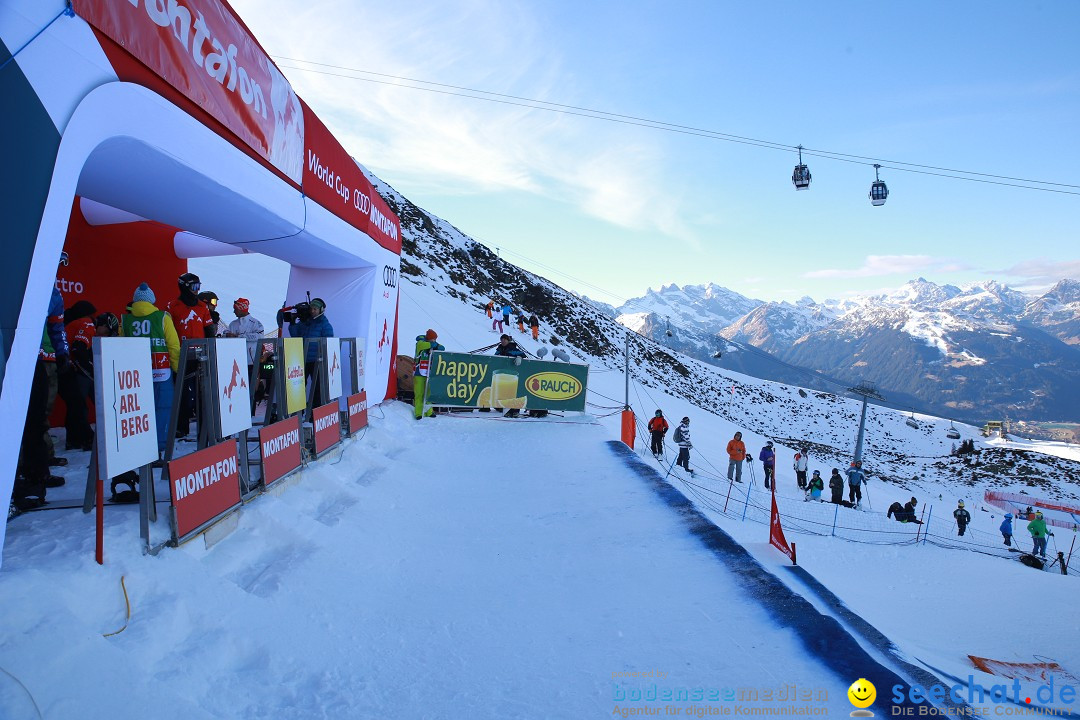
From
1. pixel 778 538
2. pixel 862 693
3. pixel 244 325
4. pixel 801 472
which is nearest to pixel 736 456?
pixel 801 472

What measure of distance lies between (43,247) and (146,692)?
8.16 feet

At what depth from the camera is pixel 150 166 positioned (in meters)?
4.68

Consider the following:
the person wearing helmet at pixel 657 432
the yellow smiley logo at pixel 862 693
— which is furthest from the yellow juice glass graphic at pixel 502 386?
the yellow smiley logo at pixel 862 693

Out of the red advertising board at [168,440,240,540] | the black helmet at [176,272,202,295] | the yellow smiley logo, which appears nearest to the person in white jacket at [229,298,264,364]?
the black helmet at [176,272,202,295]

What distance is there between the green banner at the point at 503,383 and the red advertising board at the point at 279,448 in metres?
6.43

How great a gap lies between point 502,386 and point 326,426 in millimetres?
6300

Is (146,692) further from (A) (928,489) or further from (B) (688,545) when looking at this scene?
(A) (928,489)

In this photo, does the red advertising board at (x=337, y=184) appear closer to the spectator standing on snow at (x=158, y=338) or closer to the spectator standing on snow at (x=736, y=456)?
the spectator standing on snow at (x=158, y=338)

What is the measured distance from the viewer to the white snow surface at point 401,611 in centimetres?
290

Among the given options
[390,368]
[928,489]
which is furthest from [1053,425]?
[390,368]

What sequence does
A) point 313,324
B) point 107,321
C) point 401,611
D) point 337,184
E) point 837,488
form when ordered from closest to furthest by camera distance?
point 401,611, point 107,321, point 313,324, point 337,184, point 837,488

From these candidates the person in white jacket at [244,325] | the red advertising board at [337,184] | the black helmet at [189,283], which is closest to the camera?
the black helmet at [189,283]

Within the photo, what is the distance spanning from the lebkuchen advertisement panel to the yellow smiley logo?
448 centimetres

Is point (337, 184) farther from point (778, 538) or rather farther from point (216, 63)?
point (778, 538)
